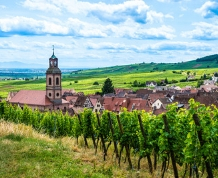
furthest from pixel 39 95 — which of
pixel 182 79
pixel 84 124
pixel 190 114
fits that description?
pixel 182 79

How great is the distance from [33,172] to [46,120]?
2665 cm

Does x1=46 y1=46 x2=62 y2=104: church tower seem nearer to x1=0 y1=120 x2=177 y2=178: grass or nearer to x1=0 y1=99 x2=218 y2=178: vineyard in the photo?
x1=0 y1=99 x2=218 y2=178: vineyard

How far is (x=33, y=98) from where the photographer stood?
86.3 metres

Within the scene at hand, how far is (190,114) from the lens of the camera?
948 centimetres

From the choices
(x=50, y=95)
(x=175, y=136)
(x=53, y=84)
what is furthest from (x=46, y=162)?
(x=50, y=95)

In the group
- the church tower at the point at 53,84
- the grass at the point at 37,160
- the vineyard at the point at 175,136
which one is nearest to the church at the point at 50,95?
the church tower at the point at 53,84

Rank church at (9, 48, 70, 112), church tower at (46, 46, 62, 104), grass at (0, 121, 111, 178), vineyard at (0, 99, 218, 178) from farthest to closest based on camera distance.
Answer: church tower at (46, 46, 62, 104), church at (9, 48, 70, 112), grass at (0, 121, 111, 178), vineyard at (0, 99, 218, 178)

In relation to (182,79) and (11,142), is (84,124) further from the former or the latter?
(182,79)

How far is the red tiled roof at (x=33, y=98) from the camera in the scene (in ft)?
275

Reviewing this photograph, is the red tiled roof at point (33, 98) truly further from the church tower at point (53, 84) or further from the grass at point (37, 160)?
the grass at point (37, 160)

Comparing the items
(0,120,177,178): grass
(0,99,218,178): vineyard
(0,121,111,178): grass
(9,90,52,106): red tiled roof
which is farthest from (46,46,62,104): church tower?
(0,120,177,178): grass

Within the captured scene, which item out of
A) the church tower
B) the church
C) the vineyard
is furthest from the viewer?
the church tower

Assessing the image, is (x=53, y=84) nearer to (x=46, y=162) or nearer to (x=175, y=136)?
(x=46, y=162)

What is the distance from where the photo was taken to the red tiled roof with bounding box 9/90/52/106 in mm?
83812
